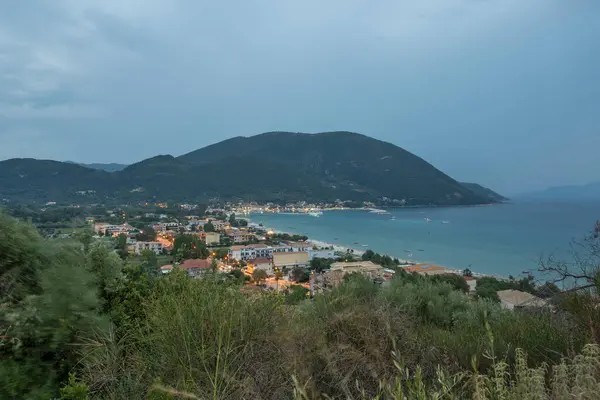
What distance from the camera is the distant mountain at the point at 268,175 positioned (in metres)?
52.2

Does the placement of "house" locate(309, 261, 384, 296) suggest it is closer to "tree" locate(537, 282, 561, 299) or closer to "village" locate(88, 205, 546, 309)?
"village" locate(88, 205, 546, 309)

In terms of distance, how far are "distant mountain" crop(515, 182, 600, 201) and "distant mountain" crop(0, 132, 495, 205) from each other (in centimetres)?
3485

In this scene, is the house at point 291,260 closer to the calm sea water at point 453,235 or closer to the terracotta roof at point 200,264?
the calm sea water at point 453,235

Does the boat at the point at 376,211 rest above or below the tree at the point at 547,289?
below

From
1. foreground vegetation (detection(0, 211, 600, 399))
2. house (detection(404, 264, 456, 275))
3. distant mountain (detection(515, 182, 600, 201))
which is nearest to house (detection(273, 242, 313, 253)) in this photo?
house (detection(404, 264, 456, 275))

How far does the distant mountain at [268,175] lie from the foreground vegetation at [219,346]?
48.1m

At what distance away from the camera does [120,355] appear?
7.68ft

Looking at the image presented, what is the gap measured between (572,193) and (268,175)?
323 feet

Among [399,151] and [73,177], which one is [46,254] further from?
[399,151]

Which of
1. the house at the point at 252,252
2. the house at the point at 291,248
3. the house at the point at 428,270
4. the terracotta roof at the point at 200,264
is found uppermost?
the terracotta roof at the point at 200,264

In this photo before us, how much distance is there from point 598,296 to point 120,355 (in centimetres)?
326

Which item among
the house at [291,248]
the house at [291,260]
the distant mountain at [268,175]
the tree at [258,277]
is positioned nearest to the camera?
the tree at [258,277]

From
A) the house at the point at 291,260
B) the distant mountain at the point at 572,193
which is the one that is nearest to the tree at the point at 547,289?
the house at the point at 291,260

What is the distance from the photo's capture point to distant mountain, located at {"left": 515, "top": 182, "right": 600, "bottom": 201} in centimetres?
10681
